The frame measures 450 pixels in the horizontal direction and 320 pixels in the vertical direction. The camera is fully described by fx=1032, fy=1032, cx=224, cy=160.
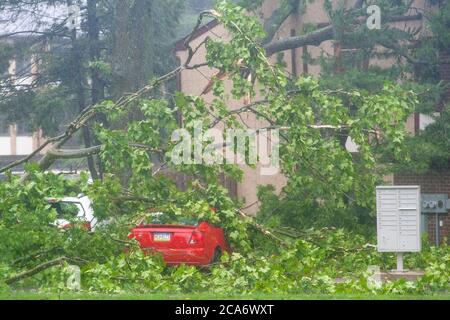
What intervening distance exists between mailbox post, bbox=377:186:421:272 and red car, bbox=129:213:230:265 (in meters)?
2.62

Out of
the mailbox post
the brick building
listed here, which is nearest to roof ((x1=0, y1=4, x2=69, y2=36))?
the brick building

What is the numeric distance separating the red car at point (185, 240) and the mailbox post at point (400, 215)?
2.62 meters

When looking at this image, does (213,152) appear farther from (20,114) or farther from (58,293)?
(20,114)

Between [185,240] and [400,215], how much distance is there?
3521 mm

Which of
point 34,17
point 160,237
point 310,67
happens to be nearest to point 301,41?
point 310,67

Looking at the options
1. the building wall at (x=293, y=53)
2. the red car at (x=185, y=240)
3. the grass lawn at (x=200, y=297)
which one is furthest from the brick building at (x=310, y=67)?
the grass lawn at (x=200, y=297)

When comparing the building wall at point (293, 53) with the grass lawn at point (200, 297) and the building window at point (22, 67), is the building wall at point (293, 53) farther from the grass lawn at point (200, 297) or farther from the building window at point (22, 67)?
the grass lawn at point (200, 297)

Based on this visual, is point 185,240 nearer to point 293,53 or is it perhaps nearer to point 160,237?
point 160,237

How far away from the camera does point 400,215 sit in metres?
16.0

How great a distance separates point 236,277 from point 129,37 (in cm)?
1118

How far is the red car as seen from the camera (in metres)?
16.8

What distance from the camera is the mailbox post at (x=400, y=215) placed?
15.7m
